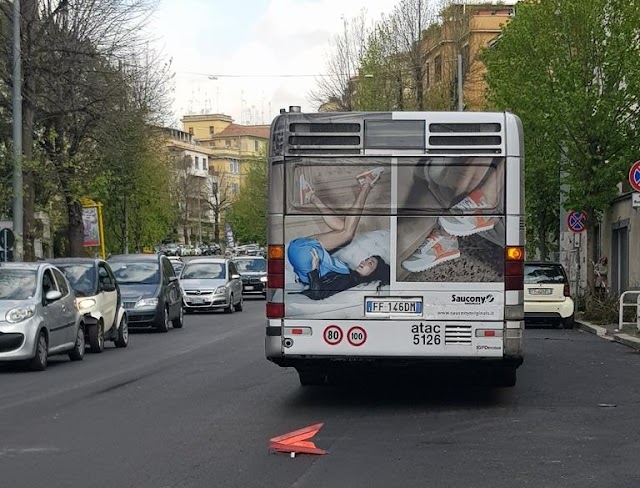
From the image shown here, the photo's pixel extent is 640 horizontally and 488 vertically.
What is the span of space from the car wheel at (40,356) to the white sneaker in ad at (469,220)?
771cm

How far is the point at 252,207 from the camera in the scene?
11062 cm

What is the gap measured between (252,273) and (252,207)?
6061 cm

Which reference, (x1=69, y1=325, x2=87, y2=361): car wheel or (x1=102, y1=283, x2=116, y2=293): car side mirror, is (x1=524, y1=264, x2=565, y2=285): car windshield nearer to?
(x1=102, y1=283, x2=116, y2=293): car side mirror

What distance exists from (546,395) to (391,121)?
3818 millimetres

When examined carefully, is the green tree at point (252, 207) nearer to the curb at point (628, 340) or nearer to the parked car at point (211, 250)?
the parked car at point (211, 250)

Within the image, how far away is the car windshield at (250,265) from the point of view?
50562 mm

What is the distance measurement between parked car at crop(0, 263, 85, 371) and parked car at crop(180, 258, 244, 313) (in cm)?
1746

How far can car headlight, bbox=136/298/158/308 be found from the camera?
90.3 feet

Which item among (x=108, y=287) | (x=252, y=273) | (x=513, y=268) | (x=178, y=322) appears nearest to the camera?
(x=513, y=268)

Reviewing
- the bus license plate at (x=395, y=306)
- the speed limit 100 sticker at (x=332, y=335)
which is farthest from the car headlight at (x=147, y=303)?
the bus license plate at (x=395, y=306)

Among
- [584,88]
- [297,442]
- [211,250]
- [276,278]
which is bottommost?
[297,442]

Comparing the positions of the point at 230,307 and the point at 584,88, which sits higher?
the point at 584,88

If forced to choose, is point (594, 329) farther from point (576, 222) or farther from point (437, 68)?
point (437, 68)

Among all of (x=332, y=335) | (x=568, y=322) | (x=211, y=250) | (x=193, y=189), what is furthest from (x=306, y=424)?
(x=211, y=250)
